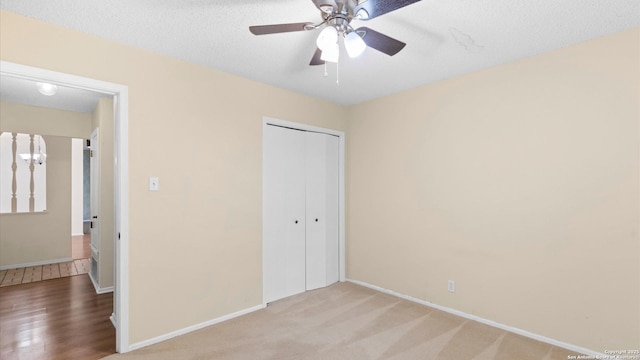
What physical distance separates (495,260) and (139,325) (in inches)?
122

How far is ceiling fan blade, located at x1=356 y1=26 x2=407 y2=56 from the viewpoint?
1.71 m

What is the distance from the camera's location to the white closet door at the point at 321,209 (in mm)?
3855

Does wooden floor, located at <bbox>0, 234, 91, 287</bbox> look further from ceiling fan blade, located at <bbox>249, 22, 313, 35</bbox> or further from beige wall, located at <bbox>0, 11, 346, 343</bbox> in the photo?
ceiling fan blade, located at <bbox>249, 22, 313, 35</bbox>

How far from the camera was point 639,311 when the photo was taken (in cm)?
216

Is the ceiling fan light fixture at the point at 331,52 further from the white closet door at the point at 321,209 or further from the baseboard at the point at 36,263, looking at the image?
the baseboard at the point at 36,263

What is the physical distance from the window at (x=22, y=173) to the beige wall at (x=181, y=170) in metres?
3.72

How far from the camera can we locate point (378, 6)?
1.55 metres

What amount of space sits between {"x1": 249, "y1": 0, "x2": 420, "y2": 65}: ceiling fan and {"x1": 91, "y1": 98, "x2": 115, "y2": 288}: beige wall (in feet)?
9.94

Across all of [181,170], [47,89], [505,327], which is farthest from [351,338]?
[47,89]

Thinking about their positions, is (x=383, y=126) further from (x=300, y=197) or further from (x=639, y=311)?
(x=639, y=311)

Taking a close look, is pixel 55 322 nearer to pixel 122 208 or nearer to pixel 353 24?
pixel 122 208

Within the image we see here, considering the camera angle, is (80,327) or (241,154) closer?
(80,327)

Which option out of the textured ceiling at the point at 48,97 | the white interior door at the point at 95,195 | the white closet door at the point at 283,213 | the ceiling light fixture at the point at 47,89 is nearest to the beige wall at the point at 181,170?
the white closet door at the point at 283,213

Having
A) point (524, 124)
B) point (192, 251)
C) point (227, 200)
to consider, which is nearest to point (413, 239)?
point (524, 124)
